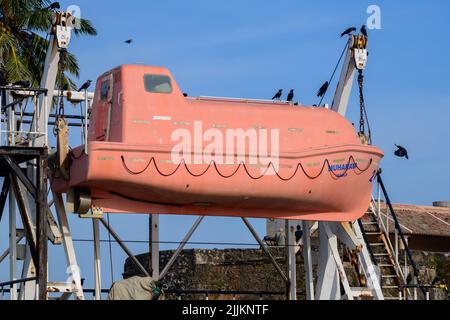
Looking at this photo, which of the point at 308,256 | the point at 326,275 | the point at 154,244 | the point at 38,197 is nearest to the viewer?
the point at 38,197

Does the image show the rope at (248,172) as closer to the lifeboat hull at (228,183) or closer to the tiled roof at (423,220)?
the lifeboat hull at (228,183)

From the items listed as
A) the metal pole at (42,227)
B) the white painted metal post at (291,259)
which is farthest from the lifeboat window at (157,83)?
the white painted metal post at (291,259)

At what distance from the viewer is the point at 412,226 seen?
4319 cm

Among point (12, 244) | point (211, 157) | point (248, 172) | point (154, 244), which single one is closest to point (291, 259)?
point (154, 244)

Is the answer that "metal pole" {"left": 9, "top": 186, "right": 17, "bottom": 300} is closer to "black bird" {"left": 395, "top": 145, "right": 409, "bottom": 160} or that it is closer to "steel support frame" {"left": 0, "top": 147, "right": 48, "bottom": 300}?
"steel support frame" {"left": 0, "top": 147, "right": 48, "bottom": 300}

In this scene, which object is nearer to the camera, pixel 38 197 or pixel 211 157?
pixel 38 197

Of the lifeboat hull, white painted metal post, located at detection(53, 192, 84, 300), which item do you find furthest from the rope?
white painted metal post, located at detection(53, 192, 84, 300)

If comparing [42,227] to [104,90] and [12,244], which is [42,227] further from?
[104,90]

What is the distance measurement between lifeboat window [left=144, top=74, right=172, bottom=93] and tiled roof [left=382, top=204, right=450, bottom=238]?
16788mm

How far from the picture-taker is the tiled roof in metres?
43.1

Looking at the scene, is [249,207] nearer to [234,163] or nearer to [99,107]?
[234,163]

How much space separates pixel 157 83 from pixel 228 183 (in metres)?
2.50

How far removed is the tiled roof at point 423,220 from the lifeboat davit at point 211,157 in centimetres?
1480

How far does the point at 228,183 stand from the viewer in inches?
1045
